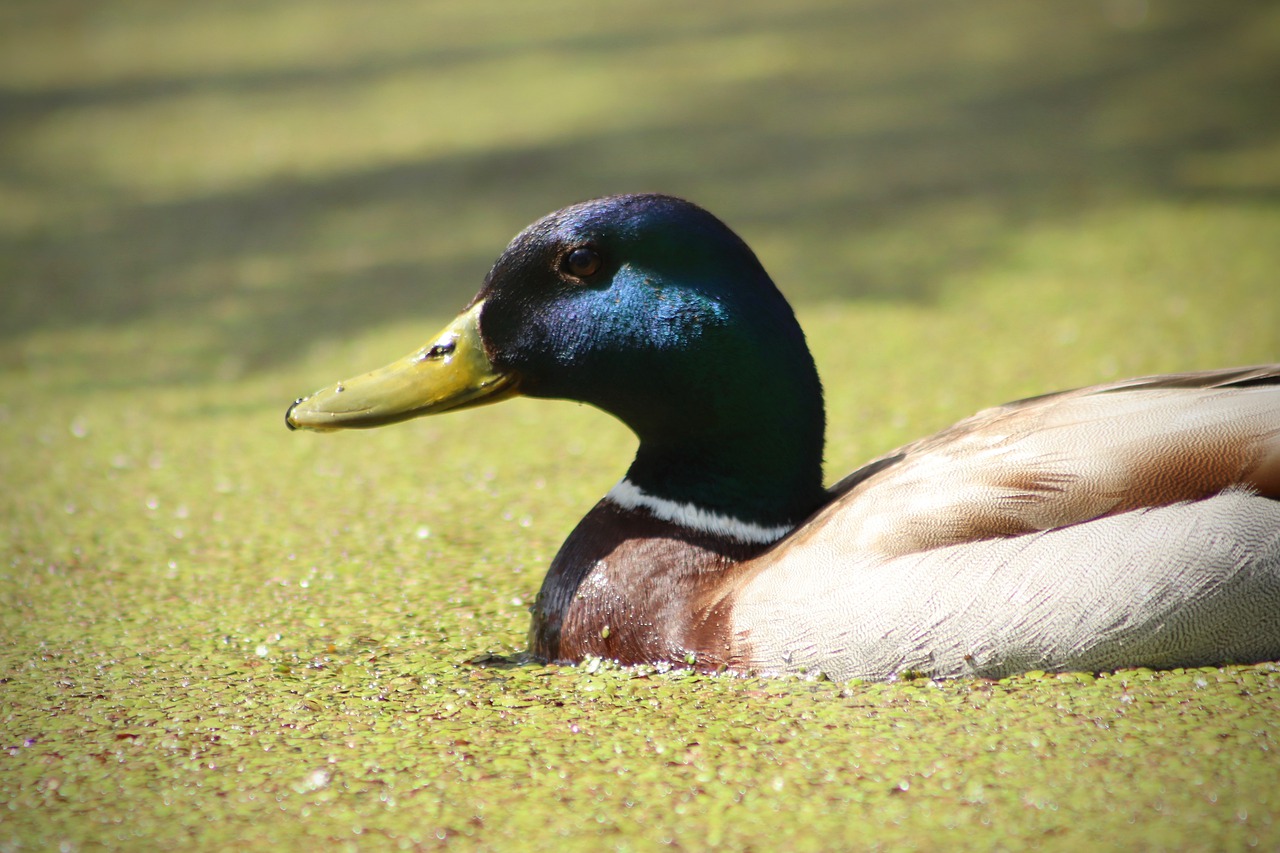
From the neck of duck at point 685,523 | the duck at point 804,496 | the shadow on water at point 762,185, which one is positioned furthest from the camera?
the shadow on water at point 762,185

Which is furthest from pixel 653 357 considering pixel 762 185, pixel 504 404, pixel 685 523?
pixel 762 185

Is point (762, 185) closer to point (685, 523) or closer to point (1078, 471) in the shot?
point (685, 523)

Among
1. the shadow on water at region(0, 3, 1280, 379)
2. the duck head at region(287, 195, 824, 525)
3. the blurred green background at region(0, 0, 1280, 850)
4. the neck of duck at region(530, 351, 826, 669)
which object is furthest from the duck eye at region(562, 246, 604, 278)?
the shadow on water at region(0, 3, 1280, 379)

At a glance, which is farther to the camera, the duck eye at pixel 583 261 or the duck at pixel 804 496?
the duck eye at pixel 583 261

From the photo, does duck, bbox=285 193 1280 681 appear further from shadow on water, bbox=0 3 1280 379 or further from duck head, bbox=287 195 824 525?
shadow on water, bbox=0 3 1280 379

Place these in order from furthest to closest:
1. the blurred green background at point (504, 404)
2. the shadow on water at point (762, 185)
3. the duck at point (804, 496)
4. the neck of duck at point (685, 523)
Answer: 1. the shadow on water at point (762, 185)
2. the neck of duck at point (685, 523)
3. the duck at point (804, 496)
4. the blurred green background at point (504, 404)

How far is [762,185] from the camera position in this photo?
20.2ft

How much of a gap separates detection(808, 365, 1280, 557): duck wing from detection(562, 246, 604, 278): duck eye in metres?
0.60

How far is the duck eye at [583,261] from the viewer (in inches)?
95.0

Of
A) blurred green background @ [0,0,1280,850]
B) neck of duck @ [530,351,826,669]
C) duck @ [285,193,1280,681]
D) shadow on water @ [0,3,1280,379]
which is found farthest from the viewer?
shadow on water @ [0,3,1280,379]

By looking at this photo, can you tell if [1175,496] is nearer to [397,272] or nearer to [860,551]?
[860,551]

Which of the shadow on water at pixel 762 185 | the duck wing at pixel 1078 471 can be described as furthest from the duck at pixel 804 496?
the shadow on water at pixel 762 185

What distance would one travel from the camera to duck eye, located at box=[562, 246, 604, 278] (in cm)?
241

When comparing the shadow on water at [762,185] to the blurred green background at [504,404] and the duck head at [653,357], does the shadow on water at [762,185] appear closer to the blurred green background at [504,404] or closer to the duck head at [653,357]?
the blurred green background at [504,404]
